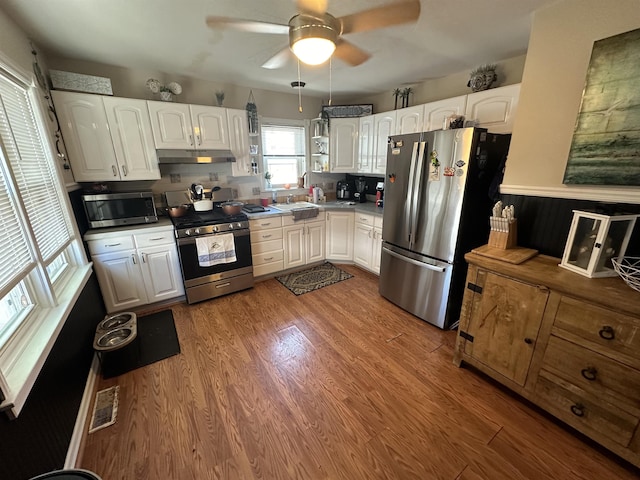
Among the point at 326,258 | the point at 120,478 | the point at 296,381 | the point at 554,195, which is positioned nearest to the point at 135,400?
Result: the point at 120,478

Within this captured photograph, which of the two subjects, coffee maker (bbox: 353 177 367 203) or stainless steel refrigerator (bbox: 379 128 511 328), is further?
coffee maker (bbox: 353 177 367 203)

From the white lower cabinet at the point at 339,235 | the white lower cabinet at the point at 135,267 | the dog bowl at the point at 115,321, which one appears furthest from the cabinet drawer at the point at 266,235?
the dog bowl at the point at 115,321

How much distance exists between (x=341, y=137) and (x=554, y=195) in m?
2.65

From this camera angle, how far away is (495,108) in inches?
91.4

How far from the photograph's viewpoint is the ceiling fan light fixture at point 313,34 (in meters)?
1.36

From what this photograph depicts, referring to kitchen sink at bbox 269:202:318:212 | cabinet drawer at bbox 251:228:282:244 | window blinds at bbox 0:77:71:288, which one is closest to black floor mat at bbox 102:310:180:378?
window blinds at bbox 0:77:71:288

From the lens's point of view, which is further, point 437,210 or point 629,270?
point 437,210

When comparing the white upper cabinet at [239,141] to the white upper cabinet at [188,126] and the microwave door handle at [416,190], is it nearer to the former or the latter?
the white upper cabinet at [188,126]

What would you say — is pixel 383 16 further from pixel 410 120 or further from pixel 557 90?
pixel 410 120

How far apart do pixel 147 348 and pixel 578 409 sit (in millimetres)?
2981

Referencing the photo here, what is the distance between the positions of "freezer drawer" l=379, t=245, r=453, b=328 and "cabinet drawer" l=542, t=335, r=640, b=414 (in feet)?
2.89

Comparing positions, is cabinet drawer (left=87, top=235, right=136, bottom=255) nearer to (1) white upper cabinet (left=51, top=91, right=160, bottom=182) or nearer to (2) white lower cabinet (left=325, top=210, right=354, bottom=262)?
(1) white upper cabinet (left=51, top=91, right=160, bottom=182)

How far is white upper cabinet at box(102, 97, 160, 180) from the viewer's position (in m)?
2.46

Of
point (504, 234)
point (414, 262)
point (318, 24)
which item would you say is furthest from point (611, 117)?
point (318, 24)
